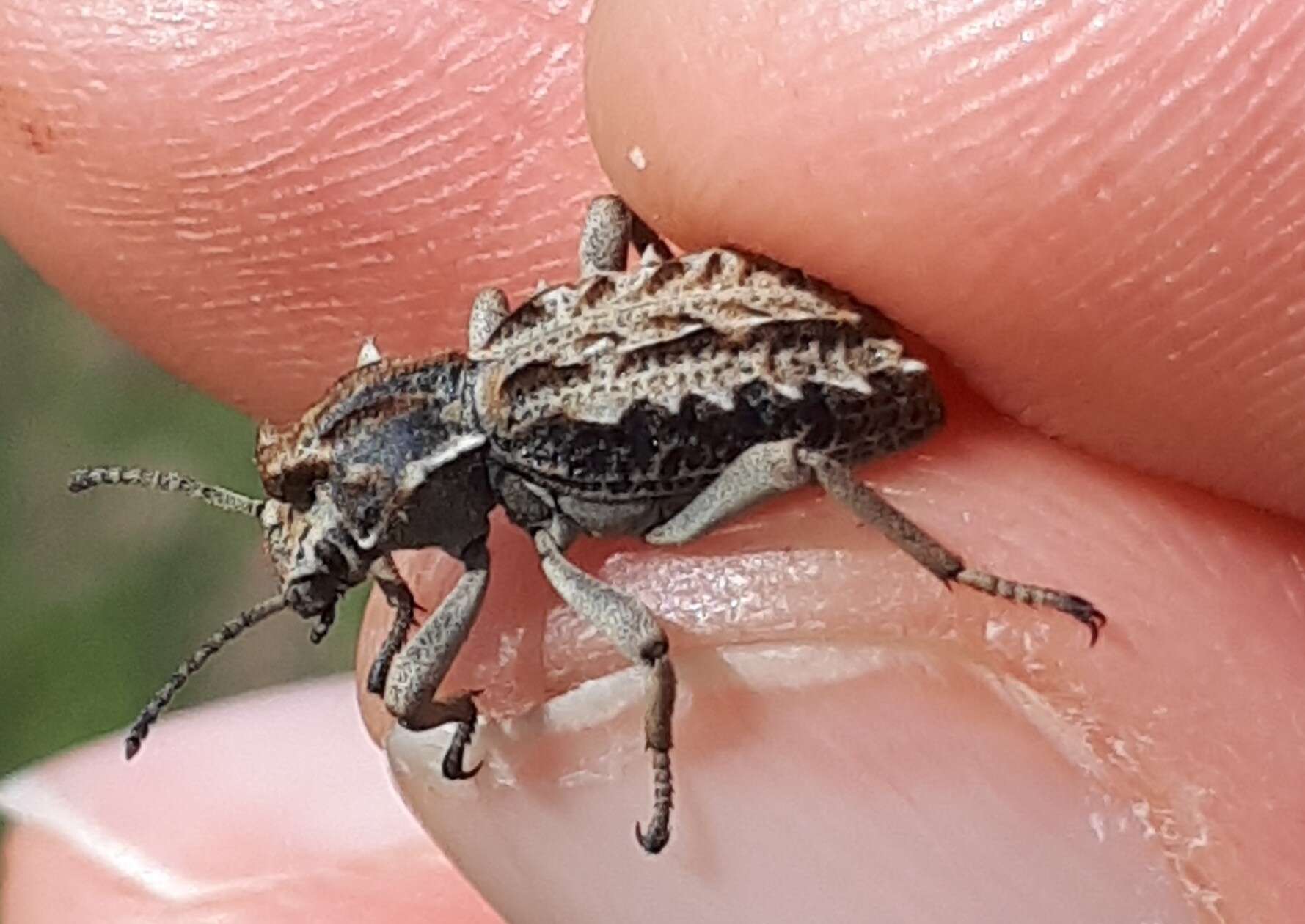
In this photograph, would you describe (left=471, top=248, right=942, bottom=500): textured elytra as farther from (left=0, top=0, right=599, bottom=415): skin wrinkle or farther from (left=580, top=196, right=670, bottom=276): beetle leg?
(left=0, top=0, right=599, bottom=415): skin wrinkle

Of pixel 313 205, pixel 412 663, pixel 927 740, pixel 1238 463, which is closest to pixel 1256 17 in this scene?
pixel 1238 463

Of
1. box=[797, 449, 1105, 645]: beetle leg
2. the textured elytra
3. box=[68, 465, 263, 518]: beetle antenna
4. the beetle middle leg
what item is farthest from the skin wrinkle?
box=[797, 449, 1105, 645]: beetle leg

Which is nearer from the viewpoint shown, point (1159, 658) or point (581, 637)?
point (1159, 658)

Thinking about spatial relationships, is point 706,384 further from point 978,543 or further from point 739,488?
point 978,543

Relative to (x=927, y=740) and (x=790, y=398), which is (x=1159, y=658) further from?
(x=790, y=398)

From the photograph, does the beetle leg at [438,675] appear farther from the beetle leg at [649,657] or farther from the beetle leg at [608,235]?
the beetle leg at [608,235]

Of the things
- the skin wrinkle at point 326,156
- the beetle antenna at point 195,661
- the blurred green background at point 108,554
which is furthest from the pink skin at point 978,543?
the blurred green background at point 108,554

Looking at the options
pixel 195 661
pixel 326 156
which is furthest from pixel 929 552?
pixel 326 156
